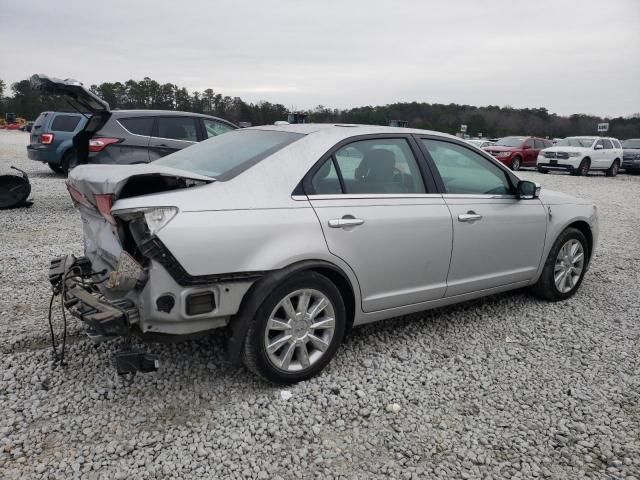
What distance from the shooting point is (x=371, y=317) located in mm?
3381

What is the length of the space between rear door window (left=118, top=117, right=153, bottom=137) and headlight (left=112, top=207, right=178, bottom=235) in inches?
249

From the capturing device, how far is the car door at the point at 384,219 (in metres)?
3.11

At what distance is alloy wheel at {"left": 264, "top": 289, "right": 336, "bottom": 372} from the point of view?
290cm

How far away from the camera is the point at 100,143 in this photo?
7910 mm

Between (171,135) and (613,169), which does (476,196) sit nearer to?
(171,135)

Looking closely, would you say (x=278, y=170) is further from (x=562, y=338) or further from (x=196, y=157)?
(x=562, y=338)

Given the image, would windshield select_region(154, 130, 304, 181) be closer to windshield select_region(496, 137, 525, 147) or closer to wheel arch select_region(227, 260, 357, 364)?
wheel arch select_region(227, 260, 357, 364)

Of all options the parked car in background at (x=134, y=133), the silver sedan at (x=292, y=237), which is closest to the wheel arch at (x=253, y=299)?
the silver sedan at (x=292, y=237)

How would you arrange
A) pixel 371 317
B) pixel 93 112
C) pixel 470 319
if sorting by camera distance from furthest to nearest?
pixel 93 112, pixel 470 319, pixel 371 317

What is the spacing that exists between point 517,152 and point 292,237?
20.8m

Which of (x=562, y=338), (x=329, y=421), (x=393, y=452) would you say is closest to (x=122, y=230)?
(x=329, y=421)

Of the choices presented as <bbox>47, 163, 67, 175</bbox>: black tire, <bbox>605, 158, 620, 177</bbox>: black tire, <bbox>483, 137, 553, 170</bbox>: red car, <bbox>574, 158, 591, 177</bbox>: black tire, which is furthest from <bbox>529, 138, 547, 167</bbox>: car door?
<bbox>47, 163, 67, 175</bbox>: black tire

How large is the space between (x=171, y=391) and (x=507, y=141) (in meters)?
22.2

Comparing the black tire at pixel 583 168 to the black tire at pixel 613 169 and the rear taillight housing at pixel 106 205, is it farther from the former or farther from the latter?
the rear taillight housing at pixel 106 205
